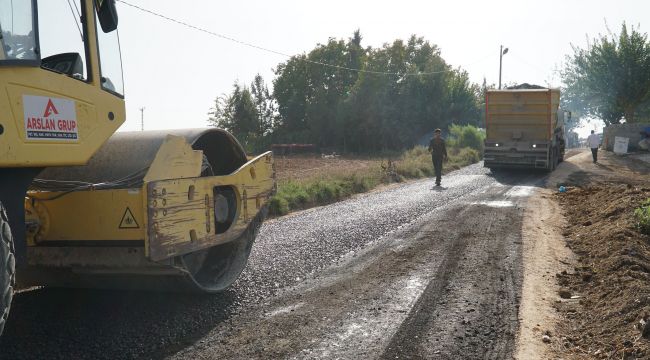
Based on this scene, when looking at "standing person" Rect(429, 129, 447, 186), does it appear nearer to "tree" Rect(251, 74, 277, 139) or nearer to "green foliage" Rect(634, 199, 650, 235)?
"green foliage" Rect(634, 199, 650, 235)

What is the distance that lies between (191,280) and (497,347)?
243 cm

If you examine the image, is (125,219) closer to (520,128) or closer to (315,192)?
(315,192)

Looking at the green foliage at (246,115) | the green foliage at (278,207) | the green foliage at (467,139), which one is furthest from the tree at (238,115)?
the green foliage at (278,207)

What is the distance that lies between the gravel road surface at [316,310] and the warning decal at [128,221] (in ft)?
2.70

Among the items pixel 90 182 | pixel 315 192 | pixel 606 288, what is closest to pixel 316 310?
pixel 90 182

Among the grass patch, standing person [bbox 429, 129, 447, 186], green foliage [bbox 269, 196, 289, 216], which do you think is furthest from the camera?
standing person [bbox 429, 129, 447, 186]

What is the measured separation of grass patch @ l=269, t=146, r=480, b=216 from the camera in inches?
512

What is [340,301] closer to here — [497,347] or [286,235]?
[497,347]

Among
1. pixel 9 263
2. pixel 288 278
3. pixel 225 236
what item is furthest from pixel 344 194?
pixel 9 263

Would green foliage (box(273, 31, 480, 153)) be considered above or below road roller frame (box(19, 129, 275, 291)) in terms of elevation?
above

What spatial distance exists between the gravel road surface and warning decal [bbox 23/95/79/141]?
149 cm

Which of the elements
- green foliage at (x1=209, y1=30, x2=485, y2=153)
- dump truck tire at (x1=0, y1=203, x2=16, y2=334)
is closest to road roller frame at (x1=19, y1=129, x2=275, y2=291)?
dump truck tire at (x1=0, y1=203, x2=16, y2=334)

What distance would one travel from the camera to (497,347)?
→ 4184 mm

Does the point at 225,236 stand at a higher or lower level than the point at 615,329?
higher
